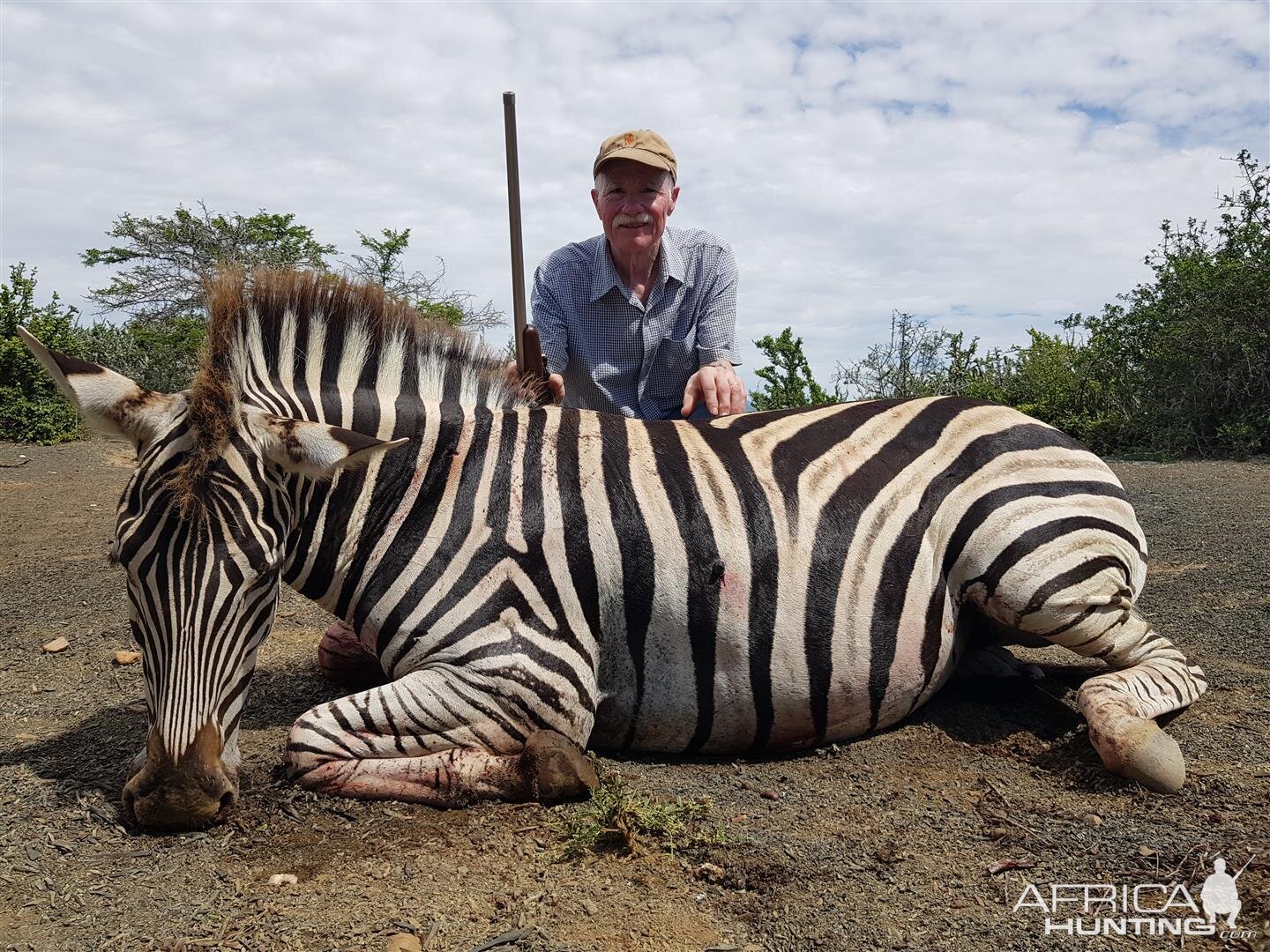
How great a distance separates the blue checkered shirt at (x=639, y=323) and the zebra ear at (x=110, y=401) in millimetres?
3062

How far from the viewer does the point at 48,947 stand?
7.85 ft

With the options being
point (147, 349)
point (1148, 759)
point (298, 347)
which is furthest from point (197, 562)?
point (147, 349)

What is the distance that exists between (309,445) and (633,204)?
3.12m

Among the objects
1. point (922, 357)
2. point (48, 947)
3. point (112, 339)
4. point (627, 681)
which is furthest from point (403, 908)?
point (112, 339)

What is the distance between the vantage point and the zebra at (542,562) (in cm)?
294

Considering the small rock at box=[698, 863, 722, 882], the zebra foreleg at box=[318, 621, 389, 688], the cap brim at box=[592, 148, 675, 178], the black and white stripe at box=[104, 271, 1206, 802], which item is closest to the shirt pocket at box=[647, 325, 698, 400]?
the cap brim at box=[592, 148, 675, 178]

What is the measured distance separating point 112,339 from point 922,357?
16.3m

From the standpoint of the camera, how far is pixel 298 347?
11.5 feet

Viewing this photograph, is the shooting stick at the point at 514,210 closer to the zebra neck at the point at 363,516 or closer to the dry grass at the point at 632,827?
the zebra neck at the point at 363,516

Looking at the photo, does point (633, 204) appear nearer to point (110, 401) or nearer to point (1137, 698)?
point (110, 401)

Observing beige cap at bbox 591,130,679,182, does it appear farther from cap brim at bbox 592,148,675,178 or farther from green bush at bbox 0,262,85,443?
green bush at bbox 0,262,85,443

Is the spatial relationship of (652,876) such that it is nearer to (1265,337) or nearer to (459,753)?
(459,753)

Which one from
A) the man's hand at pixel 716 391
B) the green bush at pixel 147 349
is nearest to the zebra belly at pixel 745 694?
the man's hand at pixel 716 391

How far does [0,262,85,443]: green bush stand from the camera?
13.3m
